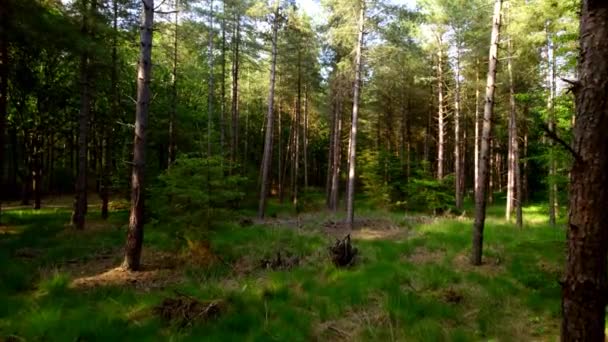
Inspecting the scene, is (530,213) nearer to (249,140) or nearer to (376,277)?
(376,277)

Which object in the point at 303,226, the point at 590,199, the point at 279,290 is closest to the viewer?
the point at 590,199

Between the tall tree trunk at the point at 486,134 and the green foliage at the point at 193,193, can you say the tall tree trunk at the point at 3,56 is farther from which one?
the tall tree trunk at the point at 486,134

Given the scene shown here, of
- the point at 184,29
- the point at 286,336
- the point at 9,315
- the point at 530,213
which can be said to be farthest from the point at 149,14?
the point at 530,213

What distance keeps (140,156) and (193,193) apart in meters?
1.38

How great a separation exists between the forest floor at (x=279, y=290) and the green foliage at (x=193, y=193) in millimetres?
423

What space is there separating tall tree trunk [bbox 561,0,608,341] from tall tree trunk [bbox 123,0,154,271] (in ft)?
25.0

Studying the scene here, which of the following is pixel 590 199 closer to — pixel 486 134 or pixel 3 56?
pixel 486 134

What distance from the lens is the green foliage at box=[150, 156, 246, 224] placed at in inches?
334

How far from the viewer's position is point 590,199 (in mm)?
2695

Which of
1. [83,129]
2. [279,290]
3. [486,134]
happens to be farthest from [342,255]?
[83,129]

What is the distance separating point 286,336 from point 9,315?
3.92 metres

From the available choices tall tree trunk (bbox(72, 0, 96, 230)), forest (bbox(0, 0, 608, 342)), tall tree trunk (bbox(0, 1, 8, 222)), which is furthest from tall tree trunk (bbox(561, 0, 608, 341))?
tall tree trunk (bbox(72, 0, 96, 230))

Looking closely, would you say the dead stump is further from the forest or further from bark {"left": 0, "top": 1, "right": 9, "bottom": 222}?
bark {"left": 0, "top": 1, "right": 9, "bottom": 222}

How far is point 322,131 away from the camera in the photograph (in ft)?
131
